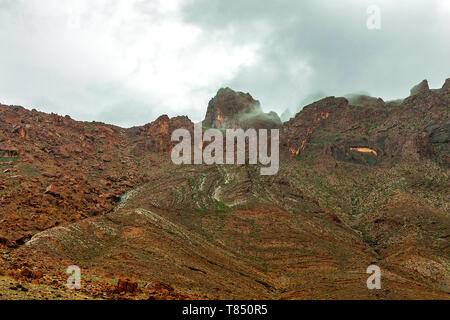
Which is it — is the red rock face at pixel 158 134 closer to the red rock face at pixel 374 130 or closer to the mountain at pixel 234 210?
the mountain at pixel 234 210

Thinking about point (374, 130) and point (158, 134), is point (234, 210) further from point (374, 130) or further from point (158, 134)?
point (374, 130)

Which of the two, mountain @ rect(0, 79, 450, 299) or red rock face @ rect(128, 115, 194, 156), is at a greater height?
red rock face @ rect(128, 115, 194, 156)

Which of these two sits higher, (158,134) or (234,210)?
(158,134)

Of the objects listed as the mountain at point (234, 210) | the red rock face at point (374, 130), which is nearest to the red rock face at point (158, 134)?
the mountain at point (234, 210)

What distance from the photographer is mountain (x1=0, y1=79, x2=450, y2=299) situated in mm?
52625

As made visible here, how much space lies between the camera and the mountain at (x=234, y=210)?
52625 millimetres

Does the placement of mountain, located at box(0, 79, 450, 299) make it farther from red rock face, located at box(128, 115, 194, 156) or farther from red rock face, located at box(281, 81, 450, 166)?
red rock face, located at box(128, 115, 194, 156)

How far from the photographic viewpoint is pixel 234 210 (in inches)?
3442

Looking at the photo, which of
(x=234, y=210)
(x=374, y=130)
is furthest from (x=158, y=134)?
(x=374, y=130)

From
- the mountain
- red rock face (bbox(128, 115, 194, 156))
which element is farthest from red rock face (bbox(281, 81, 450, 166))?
red rock face (bbox(128, 115, 194, 156))

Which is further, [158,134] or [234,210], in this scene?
[158,134]

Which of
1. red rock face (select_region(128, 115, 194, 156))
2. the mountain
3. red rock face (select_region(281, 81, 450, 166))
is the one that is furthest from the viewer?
red rock face (select_region(128, 115, 194, 156))
